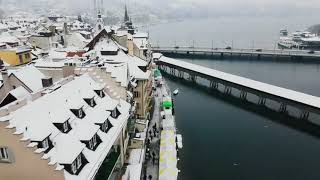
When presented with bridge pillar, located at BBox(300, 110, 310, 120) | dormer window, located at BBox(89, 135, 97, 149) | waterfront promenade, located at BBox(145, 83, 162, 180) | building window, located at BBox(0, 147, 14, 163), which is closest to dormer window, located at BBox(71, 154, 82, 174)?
dormer window, located at BBox(89, 135, 97, 149)

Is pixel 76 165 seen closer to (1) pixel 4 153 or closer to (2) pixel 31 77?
(1) pixel 4 153

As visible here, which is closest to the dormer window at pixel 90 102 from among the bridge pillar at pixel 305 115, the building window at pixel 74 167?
the building window at pixel 74 167

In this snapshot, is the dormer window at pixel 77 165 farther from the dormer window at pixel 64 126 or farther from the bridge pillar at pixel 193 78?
the bridge pillar at pixel 193 78

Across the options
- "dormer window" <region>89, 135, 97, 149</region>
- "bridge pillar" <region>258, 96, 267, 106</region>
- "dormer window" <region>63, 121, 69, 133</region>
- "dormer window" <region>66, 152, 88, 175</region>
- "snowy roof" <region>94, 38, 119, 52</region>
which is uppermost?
"snowy roof" <region>94, 38, 119, 52</region>

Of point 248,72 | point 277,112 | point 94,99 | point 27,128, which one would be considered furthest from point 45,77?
point 248,72

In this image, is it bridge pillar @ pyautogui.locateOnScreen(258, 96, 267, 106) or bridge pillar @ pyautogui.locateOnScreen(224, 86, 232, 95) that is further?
bridge pillar @ pyautogui.locateOnScreen(224, 86, 232, 95)

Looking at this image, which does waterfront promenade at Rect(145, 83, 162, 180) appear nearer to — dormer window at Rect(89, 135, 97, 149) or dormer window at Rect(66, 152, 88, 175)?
dormer window at Rect(89, 135, 97, 149)

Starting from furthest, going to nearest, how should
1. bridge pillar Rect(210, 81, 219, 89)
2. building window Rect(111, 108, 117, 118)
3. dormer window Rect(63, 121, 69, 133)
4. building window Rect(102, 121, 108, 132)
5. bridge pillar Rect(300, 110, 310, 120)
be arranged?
1. bridge pillar Rect(210, 81, 219, 89)
2. bridge pillar Rect(300, 110, 310, 120)
3. building window Rect(111, 108, 117, 118)
4. building window Rect(102, 121, 108, 132)
5. dormer window Rect(63, 121, 69, 133)

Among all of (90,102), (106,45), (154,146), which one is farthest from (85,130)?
(106,45)
